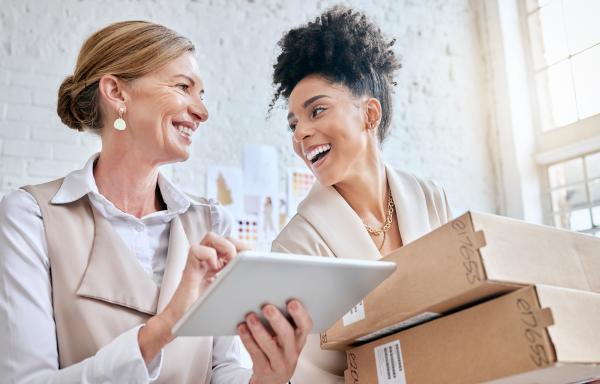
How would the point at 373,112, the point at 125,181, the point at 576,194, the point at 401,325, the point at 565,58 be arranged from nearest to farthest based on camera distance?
the point at 401,325 → the point at 125,181 → the point at 373,112 → the point at 576,194 → the point at 565,58

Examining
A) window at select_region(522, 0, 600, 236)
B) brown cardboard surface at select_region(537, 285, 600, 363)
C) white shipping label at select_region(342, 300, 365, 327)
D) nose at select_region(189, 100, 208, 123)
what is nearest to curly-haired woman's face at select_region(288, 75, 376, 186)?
nose at select_region(189, 100, 208, 123)

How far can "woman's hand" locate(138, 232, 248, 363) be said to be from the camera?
1.07 meters

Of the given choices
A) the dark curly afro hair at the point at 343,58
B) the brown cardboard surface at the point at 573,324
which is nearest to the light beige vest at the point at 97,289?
the dark curly afro hair at the point at 343,58

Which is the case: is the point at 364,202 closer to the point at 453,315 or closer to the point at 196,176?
the point at 453,315

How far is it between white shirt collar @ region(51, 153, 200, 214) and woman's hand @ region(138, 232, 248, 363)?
1.30ft

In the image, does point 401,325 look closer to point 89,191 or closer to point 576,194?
point 89,191

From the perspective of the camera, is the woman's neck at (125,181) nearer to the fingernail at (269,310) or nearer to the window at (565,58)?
the fingernail at (269,310)

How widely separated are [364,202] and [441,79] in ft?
8.17

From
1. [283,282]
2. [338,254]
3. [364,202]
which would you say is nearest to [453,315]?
[283,282]

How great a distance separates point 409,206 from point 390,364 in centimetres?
60

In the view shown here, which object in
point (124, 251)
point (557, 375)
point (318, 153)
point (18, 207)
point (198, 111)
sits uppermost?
point (198, 111)

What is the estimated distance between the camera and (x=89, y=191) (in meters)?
1.37

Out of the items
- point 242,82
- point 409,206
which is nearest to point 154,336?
point 409,206

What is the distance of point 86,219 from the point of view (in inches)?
53.6
